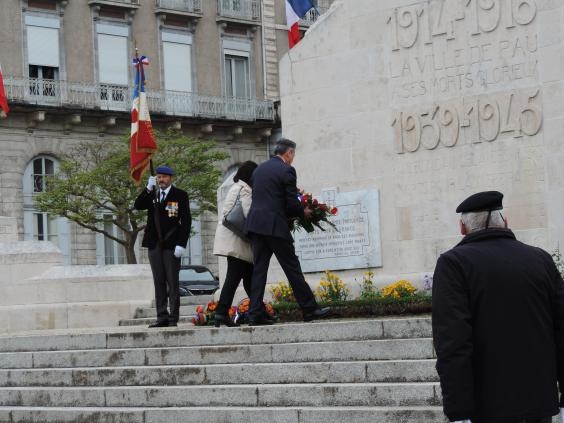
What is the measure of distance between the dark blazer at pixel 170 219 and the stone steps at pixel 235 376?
1464 mm

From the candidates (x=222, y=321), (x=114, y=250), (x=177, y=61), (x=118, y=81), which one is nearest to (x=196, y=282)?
(x=114, y=250)

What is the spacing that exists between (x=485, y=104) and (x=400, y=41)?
1462 mm

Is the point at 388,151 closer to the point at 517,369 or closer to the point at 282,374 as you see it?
the point at 282,374

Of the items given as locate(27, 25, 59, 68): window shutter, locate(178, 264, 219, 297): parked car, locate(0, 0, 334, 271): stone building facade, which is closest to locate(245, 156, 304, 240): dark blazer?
locate(178, 264, 219, 297): parked car

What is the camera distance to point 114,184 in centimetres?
3378

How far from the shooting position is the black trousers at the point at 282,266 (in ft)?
38.5

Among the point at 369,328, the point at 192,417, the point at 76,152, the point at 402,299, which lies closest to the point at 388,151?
the point at 402,299

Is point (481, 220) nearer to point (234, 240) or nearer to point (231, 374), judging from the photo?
point (231, 374)

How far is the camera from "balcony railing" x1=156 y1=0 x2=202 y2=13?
133 feet

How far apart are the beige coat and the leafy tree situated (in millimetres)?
20335

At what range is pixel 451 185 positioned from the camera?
14711 mm

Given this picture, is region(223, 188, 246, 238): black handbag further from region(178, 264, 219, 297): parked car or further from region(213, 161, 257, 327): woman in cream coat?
region(178, 264, 219, 297): parked car

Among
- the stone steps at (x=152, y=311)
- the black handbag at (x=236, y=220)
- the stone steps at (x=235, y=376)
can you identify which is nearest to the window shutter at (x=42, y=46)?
the stone steps at (x=152, y=311)

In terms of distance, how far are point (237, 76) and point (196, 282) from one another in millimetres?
17415
